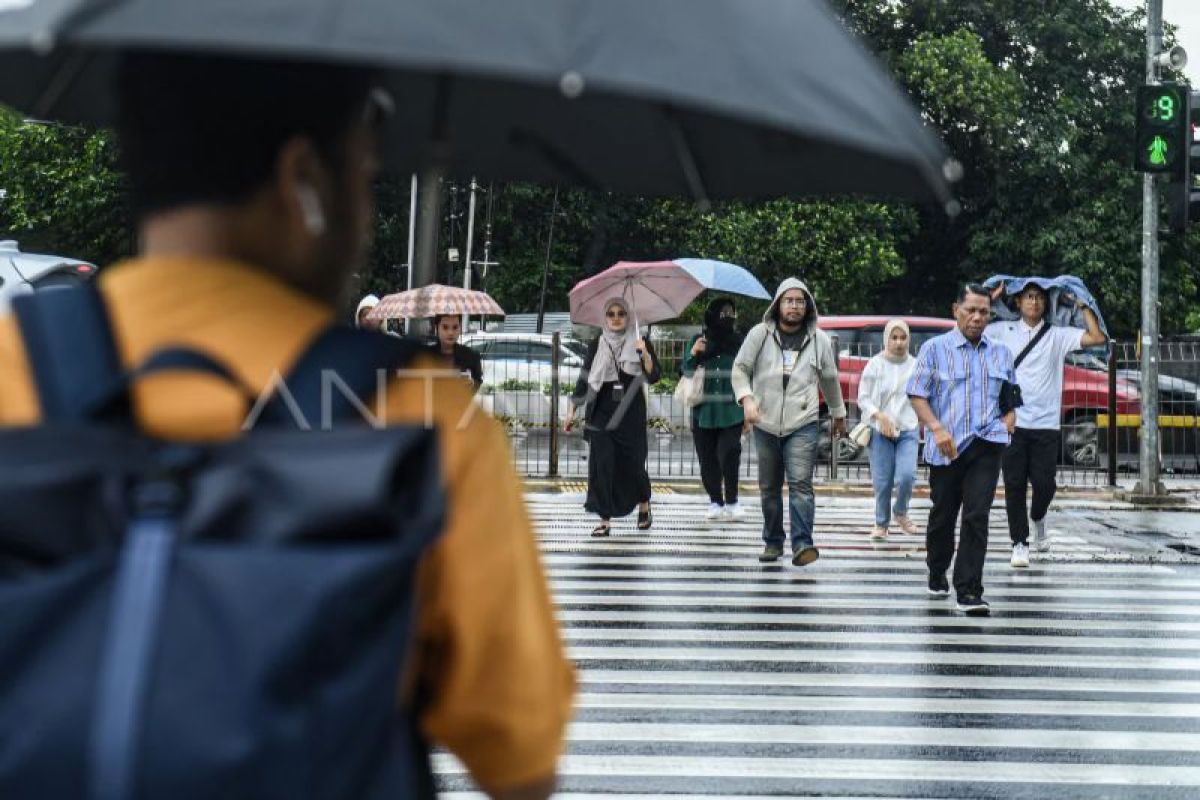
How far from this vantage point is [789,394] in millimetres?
12578

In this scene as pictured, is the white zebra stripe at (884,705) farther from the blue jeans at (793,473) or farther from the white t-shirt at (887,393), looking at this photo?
the white t-shirt at (887,393)

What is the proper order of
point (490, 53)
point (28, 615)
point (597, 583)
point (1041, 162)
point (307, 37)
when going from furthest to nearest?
1. point (1041, 162)
2. point (597, 583)
3. point (490, 53)
4. point (307, 37)
5. point (28, 615)

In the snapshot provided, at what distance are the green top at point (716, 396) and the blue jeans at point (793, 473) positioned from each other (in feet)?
8.13

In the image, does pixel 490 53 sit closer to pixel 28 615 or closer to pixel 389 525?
pixel 389 525

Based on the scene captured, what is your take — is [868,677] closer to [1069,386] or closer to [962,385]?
[962,385]

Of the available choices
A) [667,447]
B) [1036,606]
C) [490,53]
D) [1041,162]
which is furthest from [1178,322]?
[490,53]

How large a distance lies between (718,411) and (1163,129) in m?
5.07

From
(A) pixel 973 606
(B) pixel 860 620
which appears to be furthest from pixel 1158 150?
(B) pixel 860 620

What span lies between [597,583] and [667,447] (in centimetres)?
1275

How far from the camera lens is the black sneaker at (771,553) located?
12984 millimetres

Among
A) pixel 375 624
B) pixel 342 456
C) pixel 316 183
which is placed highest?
pixel 316 183

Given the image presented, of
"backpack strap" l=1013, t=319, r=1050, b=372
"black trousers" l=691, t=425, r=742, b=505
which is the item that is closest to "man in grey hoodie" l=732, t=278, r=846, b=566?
"backpack strap" l=1013, t=319, r=1050, b=372

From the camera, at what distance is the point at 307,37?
5.74 ft

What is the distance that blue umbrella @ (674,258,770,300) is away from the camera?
1845cm
